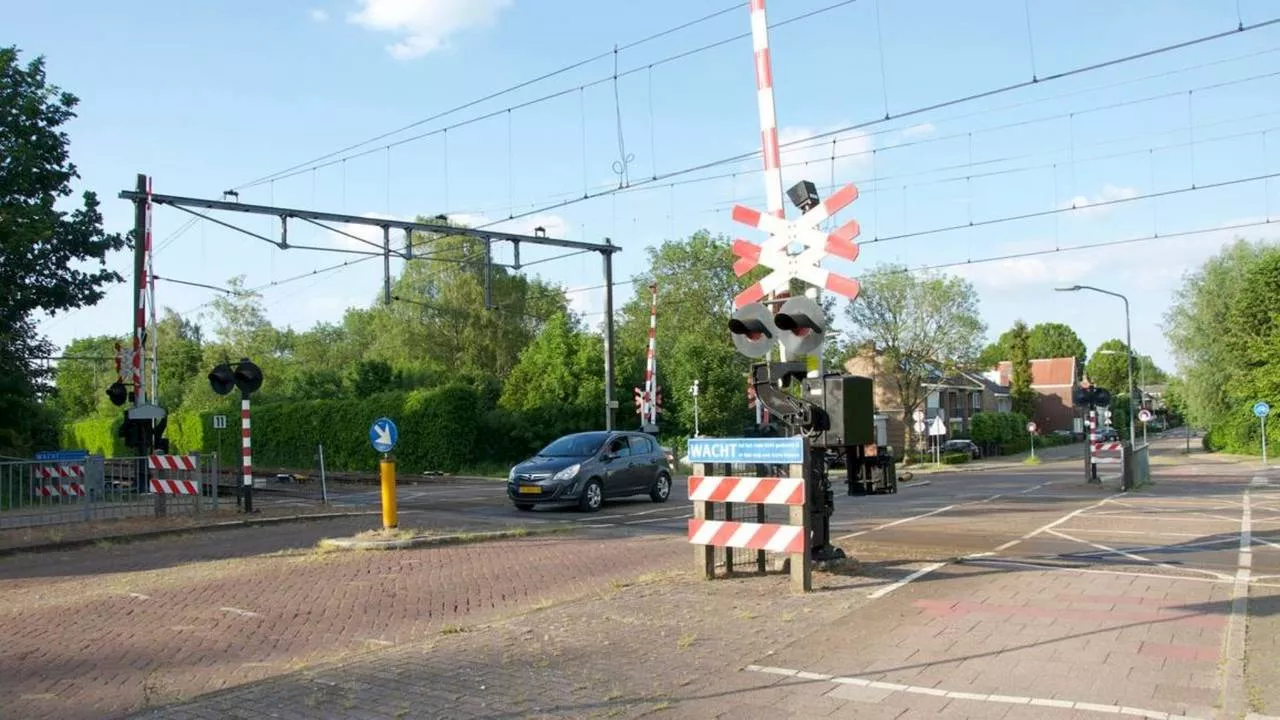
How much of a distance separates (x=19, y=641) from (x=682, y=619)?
5.17 m

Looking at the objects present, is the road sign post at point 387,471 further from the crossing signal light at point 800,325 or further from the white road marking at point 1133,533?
the white road marking at point 1133,533

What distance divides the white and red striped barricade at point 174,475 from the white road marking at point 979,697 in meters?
13.5

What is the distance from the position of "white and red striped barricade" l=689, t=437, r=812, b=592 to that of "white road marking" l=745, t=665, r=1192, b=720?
95.7 inches

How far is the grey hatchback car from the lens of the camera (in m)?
18.1

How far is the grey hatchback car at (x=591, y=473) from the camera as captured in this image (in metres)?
18.1

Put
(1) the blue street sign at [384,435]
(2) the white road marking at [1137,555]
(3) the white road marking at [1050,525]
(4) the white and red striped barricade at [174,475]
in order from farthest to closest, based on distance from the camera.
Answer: (4) the white and red striped barricade at [174,475]
(1) the blue street sign at [384,435]
(3) the white road marking at [1050,525]
(2) the white road marking at [1137,555]

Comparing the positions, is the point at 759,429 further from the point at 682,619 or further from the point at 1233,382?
the point at 1233,382

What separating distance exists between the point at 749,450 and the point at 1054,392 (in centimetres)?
10609

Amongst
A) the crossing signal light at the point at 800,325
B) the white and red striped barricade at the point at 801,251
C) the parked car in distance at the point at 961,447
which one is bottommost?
the parked car in distance at the point at 961,447

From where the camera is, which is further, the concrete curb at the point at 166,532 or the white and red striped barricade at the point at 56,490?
the white and red striped barricade at the point at 56,490

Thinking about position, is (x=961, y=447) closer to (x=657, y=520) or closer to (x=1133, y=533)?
(x=657, y=520)

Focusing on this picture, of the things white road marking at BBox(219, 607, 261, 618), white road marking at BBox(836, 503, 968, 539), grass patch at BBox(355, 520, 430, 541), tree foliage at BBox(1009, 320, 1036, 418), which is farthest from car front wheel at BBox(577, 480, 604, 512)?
tree foliage at BBox(1009, 320, 1036, 418)

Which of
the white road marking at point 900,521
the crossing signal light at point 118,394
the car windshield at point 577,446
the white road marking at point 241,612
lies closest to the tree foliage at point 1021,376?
the white road marking at point 900,521

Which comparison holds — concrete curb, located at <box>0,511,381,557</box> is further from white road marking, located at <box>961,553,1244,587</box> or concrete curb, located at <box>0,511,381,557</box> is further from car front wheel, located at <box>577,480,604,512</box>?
white road marking, located at <box>961,553,1244,587</box>
